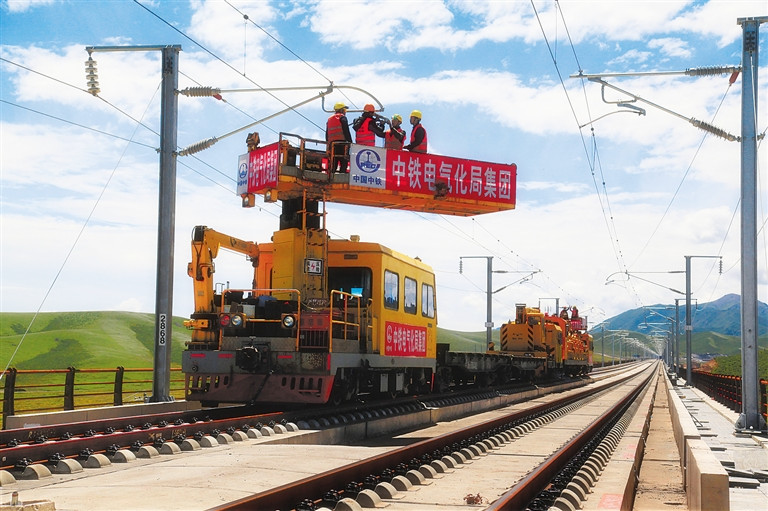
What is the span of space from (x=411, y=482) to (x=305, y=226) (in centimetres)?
808

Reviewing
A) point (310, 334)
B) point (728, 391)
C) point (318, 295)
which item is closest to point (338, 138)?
point (318, 295)

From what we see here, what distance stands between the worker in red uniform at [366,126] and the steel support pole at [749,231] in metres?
8.10

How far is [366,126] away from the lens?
1844cm

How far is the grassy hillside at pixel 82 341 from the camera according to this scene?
73312mm

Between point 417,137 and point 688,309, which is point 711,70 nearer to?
point 417,137

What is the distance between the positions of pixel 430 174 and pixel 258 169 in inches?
197

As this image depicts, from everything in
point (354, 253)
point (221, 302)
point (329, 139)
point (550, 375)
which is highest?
point (329, 139)

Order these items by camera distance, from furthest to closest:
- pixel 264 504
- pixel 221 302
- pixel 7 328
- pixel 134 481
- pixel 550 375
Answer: pixel 7 328, pixel 550 375, pixel 221 302, pixel 134 481, pixel 264 504

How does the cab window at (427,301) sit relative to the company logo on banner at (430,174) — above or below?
below

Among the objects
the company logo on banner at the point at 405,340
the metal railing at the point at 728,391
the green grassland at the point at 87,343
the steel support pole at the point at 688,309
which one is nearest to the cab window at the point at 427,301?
the company logo on banner at the point at 405,340

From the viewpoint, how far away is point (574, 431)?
53.1 feet

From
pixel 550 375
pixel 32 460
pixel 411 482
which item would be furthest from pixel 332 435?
pixel 550 375

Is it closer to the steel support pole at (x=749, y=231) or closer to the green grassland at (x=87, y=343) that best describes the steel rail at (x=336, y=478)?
the steel support pole at (x=749, y=231)

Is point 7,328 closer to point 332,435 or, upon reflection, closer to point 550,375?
point 550,375
